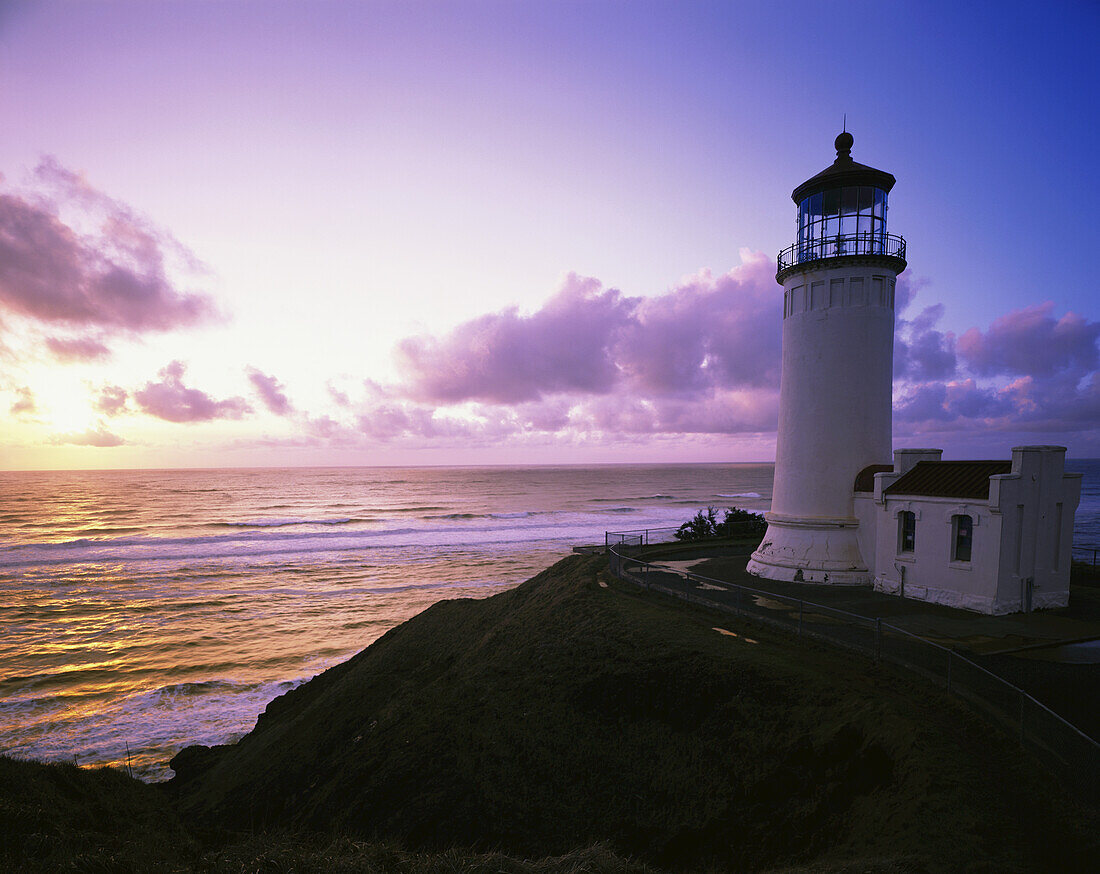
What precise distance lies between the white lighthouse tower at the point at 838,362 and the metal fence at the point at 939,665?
4.04m

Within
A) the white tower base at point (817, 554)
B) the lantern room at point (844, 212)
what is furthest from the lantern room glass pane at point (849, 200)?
the white tower base at point (817, 554)

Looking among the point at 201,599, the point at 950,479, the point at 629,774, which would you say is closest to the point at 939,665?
the point at 629,774

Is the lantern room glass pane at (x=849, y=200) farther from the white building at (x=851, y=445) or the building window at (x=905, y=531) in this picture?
the building window at (x=905, y=531)

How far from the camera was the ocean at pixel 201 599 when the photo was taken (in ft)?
54.3

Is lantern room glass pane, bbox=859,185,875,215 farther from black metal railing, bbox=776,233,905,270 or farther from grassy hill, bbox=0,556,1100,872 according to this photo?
grassy hill, bbox=0,556,1100,872

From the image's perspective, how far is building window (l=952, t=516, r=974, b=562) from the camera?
49.2 feet

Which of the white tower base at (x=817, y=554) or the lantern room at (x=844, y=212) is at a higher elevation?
the lantern room at (x=844, y=212)

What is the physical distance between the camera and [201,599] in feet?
98.2

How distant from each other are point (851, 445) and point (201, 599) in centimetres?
3187

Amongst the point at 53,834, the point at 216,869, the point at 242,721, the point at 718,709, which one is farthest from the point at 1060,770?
the point at 242,721

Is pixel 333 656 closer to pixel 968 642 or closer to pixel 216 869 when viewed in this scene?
pixel 216 869

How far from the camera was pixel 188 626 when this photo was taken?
989 inches

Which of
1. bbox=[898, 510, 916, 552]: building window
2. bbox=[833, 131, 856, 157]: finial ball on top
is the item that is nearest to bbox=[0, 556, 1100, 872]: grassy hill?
bbox=[898, 510, 916, 552]: building window

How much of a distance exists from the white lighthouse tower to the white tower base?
3 centimetres
